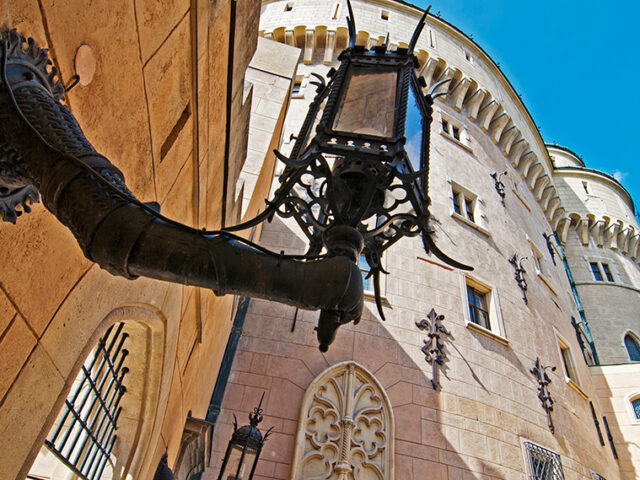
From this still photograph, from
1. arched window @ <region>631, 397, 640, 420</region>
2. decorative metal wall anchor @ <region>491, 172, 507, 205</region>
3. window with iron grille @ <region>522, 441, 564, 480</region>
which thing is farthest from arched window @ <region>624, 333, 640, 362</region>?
window with iron grille @ <region>522, 441, 564, 480</region>

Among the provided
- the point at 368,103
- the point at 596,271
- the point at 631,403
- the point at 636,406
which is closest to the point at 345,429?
the point at 368,103

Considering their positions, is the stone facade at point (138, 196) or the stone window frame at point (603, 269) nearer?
the stone facade at point (138, 196)

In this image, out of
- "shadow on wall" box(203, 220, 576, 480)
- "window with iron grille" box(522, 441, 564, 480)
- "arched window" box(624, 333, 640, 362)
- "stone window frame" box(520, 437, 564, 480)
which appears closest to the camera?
"shadow on wall" box(203, 220, 576, 480)

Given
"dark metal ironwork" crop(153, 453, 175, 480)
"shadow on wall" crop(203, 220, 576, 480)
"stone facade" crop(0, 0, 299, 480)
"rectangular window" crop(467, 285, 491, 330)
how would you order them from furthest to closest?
1. "rectangular window" crop(467, 285, 491, 330)
2. "shadow on wall" crop(203, 220, 576, 480)
3. "dark metal ironwork" crop(153, 453, 175, 480)
4. "stone facade" crop(0, 0, 299, 480)

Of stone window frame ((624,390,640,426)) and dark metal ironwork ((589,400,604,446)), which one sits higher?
stone window frame ((624,390,640,426))

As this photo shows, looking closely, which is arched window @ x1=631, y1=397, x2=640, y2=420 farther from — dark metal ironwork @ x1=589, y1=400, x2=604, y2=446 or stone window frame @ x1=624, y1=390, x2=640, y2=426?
dark metal ironwork @ x1=589, y1=400, x2=604, y2=446

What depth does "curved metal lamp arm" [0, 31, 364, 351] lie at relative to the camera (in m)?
1.08

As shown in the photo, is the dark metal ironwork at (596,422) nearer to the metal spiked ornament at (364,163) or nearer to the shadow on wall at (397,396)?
the shadow on wall at (397,396)

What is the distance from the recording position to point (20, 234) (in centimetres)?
147

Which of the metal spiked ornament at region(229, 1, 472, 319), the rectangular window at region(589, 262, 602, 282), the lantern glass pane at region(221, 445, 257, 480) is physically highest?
the rectangular window at region(589, 262, 602, 282)

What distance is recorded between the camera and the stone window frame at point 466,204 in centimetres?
1182

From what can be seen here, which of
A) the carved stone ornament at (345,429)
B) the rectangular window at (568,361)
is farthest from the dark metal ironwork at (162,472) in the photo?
the rectangular window at (568,361)

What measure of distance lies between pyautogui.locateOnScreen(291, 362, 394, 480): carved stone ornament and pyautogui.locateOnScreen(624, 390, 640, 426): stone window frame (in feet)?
31.8

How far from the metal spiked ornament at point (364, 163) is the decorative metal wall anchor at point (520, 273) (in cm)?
1021
